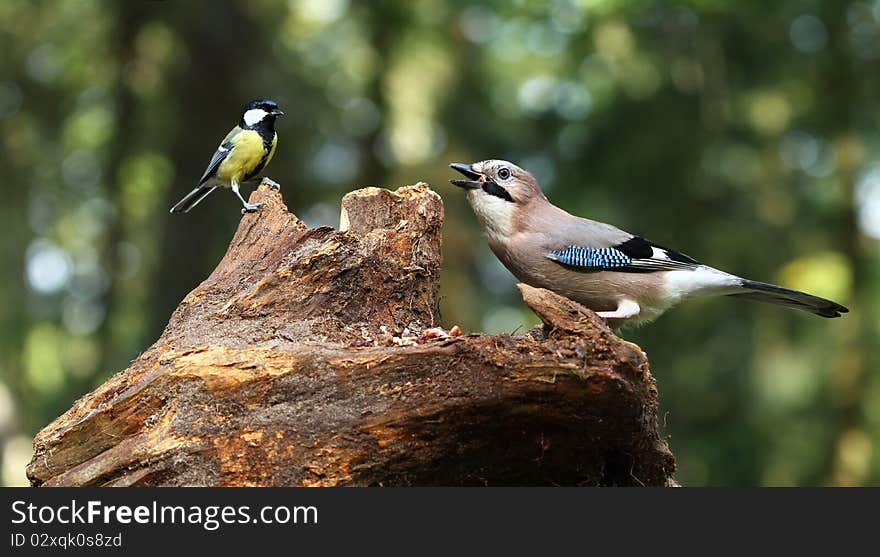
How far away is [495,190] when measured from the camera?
6305 mm

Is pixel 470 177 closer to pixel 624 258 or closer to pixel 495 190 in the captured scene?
pixel 495 190

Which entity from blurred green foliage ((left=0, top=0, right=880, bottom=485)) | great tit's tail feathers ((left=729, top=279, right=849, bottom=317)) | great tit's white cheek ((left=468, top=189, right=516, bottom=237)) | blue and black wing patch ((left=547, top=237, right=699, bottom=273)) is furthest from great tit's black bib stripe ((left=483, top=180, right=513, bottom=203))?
blurred green foliage ((left=0, top=0, right=880, bottom=485))

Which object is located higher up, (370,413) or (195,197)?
(195,197)

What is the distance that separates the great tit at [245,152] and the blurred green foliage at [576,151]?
6412 millimetres

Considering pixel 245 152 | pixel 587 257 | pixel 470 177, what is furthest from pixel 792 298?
pixel 245 152

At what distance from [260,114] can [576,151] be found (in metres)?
8.08

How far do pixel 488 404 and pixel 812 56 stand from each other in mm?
11130

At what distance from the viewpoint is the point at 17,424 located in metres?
17.1

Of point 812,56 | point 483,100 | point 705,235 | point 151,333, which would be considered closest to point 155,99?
point 151,333

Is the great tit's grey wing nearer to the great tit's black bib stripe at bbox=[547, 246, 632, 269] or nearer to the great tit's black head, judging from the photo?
the great tit's black head

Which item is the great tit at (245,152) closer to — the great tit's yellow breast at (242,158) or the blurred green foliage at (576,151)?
the great tit's yellow breast at (242,158)

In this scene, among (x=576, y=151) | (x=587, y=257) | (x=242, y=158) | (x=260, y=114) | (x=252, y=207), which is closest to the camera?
(x=252, y=207)

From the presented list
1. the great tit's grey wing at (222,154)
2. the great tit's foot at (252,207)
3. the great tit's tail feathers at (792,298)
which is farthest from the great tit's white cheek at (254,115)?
the great tit's tail feathers at (792,298)

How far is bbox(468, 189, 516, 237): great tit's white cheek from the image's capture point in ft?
20.4
